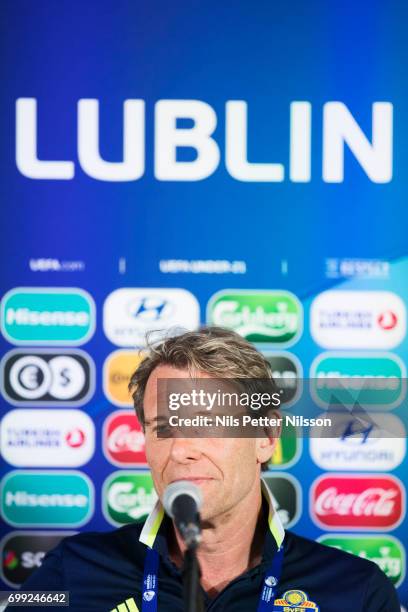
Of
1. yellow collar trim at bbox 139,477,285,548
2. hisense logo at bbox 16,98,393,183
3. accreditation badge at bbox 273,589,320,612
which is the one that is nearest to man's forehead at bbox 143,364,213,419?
yellow collar trim at bbox 139,477,285,548

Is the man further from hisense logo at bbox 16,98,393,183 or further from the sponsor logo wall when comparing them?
hisense logo at bbox 16,98,393,183

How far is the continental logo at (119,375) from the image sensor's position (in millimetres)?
2217

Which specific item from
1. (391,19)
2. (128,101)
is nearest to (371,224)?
(391,19)

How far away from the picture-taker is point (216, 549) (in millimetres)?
1565

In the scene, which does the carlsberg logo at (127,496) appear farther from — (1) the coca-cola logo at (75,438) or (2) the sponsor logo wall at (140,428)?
(1) the coca-cola logo at (75,438)

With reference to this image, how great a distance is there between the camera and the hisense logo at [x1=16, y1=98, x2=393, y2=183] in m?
2.18

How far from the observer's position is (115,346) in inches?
87.2

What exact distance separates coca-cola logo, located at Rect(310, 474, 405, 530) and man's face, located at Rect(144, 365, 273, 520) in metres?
0.72

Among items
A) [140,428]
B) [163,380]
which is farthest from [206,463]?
[140,428]

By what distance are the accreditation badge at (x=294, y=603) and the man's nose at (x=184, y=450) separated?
0.35 m

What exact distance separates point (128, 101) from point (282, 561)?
139 cm

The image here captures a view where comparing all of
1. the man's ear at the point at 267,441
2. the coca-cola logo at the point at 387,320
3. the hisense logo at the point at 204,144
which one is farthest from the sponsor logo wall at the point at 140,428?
the man's ear at the point at 267,441

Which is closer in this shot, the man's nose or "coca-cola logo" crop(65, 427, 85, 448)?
the man's nose

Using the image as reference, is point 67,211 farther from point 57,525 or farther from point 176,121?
point 57,525
